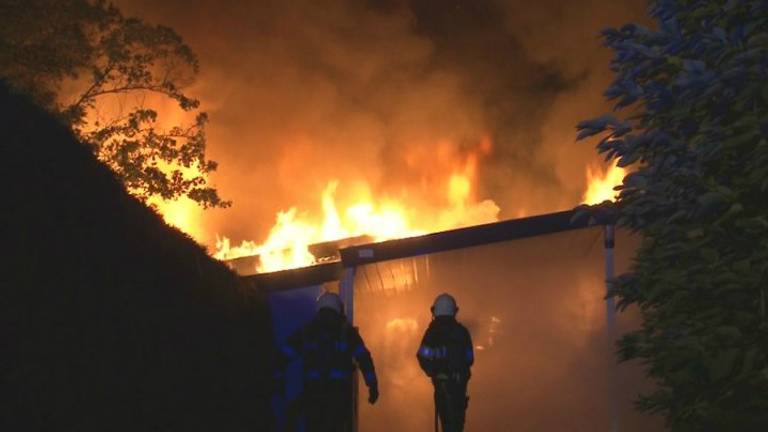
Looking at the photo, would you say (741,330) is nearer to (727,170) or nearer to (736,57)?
(727,170)

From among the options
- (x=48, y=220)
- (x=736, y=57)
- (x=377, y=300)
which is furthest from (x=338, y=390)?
(x=736, y=57)

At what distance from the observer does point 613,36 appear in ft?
16.5

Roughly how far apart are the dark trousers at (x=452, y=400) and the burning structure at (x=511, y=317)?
1244 millimetres

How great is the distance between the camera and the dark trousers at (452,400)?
9609 mm

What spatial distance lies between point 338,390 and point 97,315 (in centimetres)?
346

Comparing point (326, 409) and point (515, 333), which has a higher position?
point (515, 333)

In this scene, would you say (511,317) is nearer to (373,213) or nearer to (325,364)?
(325,364)

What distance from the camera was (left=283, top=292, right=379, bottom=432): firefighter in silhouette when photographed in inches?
350

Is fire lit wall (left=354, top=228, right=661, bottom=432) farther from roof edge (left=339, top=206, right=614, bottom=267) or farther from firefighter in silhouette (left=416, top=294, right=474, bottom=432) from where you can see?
firefighter in silhouette (left=416, top=294, right=474, bottom=432)

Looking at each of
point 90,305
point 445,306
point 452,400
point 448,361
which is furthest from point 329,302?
point 90,305

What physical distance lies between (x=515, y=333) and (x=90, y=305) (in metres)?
6.37

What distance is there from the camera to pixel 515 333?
10898mm

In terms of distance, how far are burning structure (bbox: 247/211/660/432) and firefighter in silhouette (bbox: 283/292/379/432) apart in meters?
2.19

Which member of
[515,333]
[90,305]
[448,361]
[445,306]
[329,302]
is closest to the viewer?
[90,305]
